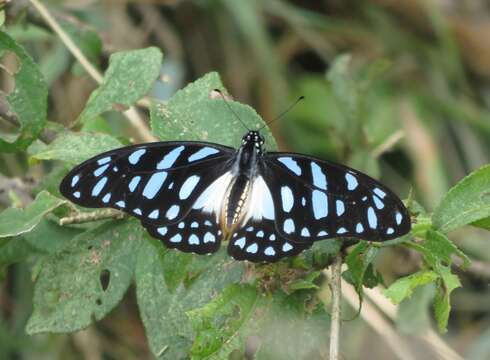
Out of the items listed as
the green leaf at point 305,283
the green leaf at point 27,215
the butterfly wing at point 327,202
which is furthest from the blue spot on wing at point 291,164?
the green leaf at point 27,215

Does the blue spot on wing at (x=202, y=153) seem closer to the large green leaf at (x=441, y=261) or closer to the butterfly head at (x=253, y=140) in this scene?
the butterfly head at (x=253, y=140)

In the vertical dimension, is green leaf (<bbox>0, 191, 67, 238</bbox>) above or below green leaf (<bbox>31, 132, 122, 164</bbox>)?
below

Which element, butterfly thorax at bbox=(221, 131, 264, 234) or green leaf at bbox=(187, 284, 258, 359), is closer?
green leaf at bbox=(187, 284, 258, 359)

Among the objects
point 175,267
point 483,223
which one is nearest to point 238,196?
point 175,267

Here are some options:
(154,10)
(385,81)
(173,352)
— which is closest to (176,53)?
(154,10)

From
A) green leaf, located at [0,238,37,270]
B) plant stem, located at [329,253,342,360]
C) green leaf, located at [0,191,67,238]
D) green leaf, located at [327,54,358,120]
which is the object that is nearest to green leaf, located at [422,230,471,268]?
plant stem, located at [329,253,342,360]

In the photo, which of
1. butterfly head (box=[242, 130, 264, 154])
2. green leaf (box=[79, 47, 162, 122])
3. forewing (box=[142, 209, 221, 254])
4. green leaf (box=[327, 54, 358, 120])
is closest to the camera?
forewing (box=[142, 209, 221, 254])

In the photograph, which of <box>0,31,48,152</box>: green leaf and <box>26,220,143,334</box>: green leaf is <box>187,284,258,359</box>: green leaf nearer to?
<box>26,220,143,334</box>: green leaf

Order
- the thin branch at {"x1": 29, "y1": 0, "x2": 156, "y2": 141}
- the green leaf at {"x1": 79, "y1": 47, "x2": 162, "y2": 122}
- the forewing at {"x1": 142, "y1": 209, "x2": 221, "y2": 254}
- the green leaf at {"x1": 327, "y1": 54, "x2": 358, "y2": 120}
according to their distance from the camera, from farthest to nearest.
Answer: the green leaf at {"x1": 327, "y1": 54, "x2": 358, "y2": 120}
the thin branch at {"x1": 29, "y1": 0, "x2": 156, "y2": 141}
the green leaf at {"x1": 79, "y1": 47, "x2": 162, "y2": 122}
the forewing at {"x1": 142, "y1": 209, "x2": 221, "y2": 254}
